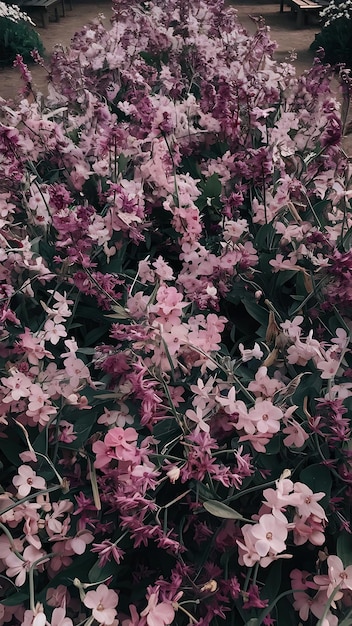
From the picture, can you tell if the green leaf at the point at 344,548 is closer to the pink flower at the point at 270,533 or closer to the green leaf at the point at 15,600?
the pink flower at the point at 270,533

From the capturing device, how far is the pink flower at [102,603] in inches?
36.4

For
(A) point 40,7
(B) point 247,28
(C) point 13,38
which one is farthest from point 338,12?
(A) point 40,7

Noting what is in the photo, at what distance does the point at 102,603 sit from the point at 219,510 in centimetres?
22

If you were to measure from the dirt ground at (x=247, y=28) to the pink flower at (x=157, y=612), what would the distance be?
5.94 m

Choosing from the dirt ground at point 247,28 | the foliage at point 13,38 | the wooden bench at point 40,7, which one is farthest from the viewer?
the wooden bench at point 40,7

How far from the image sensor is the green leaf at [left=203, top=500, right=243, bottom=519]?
37.2 inches

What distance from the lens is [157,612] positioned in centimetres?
90

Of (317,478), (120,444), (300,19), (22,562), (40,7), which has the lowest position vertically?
(40,7)

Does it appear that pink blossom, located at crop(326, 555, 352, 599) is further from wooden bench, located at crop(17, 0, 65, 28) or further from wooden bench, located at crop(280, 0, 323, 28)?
wooden bench, located at crop(17, 0, 65, 28)

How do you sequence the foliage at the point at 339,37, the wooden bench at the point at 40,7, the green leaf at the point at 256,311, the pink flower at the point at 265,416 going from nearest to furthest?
the pink flower at the point at 265,416
the green leaf at the point at 256,311
the foliage at the point at 339,37
the wooden bench at the point at 40,7

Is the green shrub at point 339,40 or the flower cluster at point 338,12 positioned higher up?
the flower cluster at point 338,12

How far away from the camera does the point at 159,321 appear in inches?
43.0

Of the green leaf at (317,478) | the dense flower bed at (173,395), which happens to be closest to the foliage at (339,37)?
the dense flower bed at (173,395)

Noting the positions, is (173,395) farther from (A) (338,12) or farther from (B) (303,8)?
(B) (303,8)
